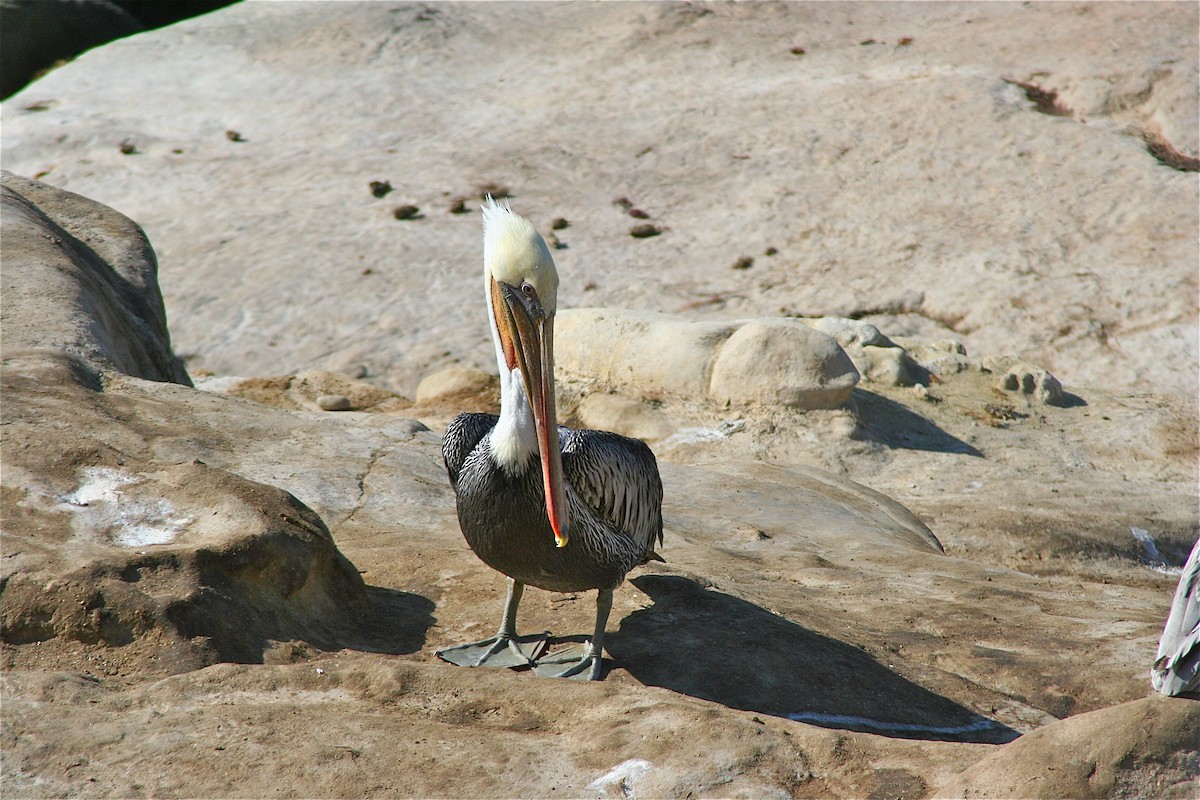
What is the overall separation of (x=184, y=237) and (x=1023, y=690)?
1069 cm

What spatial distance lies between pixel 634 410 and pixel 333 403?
2.59m

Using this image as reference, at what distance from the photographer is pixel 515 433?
3.77 metres

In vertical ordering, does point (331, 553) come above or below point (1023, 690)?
above

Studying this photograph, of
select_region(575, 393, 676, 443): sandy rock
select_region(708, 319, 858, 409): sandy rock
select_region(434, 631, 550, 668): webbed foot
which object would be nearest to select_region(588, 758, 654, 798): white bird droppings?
select_region(434, 631, 550, 668): webbed foot

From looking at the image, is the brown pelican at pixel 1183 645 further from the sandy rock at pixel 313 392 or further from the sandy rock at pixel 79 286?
the sandy rock at pixel 313 392

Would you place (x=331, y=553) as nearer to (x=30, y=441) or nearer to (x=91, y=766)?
(x=30, y=441)

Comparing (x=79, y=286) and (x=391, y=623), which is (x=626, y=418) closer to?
(x=79, y=286)

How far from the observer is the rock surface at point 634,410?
2928 millimetres

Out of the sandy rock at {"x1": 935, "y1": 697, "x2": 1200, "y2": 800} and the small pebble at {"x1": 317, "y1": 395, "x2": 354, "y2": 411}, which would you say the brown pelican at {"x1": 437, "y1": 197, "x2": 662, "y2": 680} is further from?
the small pebble at {"x1": 317, "y1": 395, "x2": 354, "y2": 411}

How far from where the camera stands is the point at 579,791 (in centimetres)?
270

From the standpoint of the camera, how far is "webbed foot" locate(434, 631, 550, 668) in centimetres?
396

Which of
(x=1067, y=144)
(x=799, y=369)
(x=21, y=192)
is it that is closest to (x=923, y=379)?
(x=799, y=369)

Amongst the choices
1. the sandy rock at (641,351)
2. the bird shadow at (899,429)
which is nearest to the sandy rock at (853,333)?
the bird shadow at (899,429)

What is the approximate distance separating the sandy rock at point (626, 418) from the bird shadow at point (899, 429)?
1537 mm
